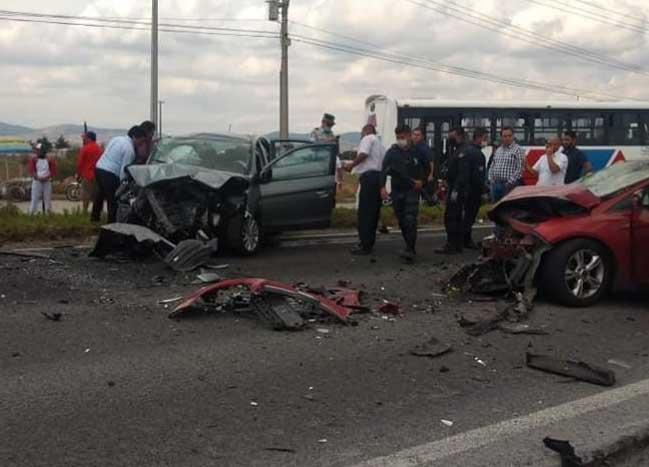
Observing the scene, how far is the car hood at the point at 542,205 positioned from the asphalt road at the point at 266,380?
0.91 m

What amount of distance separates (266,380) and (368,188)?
6.12 meters

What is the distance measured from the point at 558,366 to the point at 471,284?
8.10ft

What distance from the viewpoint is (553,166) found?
11.5 meters

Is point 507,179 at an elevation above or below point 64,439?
above

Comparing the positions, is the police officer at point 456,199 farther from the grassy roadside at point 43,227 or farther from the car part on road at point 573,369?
the car part on road at point 573,369

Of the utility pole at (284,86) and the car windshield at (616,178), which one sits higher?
the utility pole at (284,86)

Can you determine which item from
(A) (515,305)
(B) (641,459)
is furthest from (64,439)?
(A) (515,305)

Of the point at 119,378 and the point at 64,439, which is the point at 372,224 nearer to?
the point at 119,378

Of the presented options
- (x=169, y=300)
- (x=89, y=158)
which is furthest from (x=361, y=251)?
(x=89, y=158)

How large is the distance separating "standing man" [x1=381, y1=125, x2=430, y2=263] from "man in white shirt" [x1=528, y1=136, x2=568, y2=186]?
6.45 ft

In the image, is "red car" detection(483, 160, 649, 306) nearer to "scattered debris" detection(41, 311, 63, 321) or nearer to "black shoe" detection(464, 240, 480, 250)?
"black shoe" detection(464, 240, 480, 250)

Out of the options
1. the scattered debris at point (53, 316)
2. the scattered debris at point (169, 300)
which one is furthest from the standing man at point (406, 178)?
the scattered debris at point (53, 316)

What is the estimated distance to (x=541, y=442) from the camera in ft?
14.2

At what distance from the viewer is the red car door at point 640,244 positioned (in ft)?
25.9
